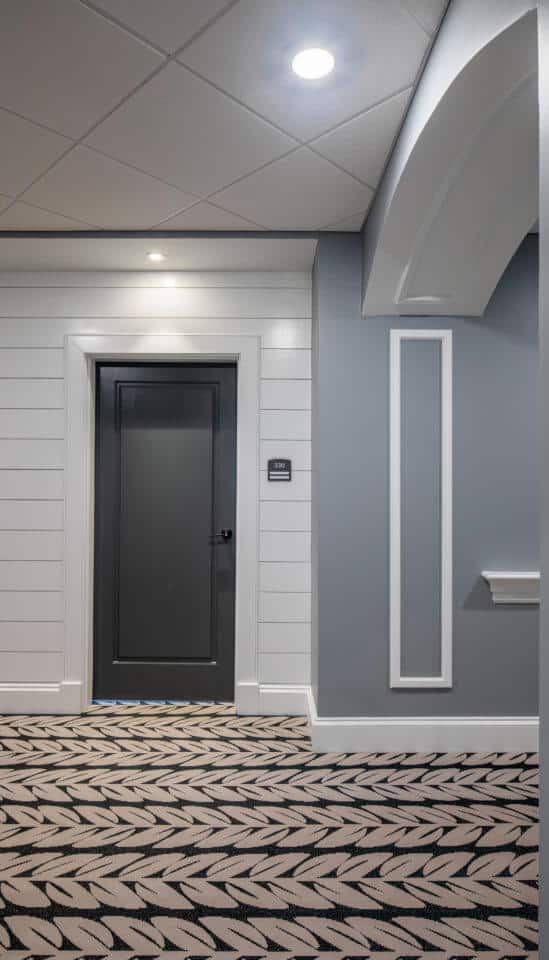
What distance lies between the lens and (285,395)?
3.51 m

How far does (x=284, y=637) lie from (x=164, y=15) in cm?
288

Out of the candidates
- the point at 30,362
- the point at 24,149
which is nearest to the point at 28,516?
the point at 30,362

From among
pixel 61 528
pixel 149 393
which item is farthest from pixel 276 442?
pixel 61 528

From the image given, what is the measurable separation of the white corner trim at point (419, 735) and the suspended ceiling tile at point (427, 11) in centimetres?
279

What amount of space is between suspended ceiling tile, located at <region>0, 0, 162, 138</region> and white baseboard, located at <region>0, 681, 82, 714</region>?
9.32 ft

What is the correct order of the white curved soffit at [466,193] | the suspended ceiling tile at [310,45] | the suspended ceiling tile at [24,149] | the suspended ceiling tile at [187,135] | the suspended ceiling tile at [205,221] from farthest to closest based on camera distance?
the suspended ceiling tile at [205,221] → the suspended ceiling tile at [24,149] → the suspended ceiling tile at [187,135] → the suspended ceiling tile at [310,45] → the white curved soffit at [466,193]

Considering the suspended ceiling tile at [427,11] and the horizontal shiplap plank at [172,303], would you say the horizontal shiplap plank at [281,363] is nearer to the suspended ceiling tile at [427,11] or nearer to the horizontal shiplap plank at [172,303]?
the horizontal shiplap plank at [172,303]

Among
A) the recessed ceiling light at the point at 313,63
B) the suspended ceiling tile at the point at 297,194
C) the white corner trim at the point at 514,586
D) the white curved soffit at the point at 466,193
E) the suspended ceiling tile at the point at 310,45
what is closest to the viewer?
the white curved soffit at the point at 466,193

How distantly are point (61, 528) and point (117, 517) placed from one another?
0.33 m

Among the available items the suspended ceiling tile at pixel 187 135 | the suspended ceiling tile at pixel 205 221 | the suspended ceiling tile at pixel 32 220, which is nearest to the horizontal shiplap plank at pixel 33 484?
the suspended ceiling tile at pixel 32 220

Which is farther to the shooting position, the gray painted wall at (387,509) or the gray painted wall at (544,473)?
the gray painted wall at (387,509)

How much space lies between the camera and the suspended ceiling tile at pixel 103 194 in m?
2.41

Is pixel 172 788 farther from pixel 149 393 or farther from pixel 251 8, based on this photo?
pixel 251 8

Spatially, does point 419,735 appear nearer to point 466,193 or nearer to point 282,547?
point 282,547
